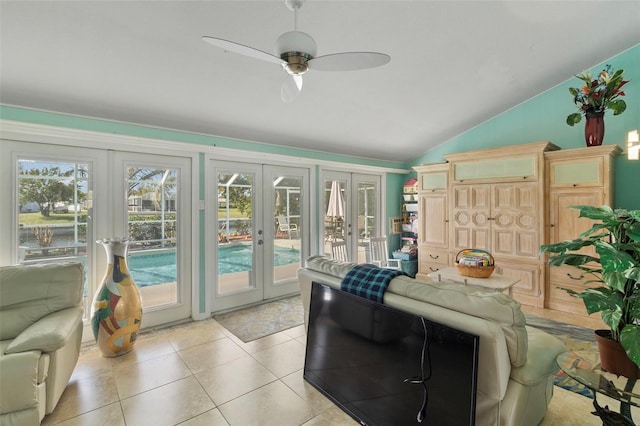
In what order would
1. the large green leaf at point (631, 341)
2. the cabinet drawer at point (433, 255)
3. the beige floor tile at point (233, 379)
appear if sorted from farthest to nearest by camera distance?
1. the cabinet drawer at point (433, 255)
2. the beige floor tile at point (233, 379)
3. the large green leaf at point (631, 341)

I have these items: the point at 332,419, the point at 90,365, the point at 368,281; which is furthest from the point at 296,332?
the point at 90,365

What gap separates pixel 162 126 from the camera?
10.5ft

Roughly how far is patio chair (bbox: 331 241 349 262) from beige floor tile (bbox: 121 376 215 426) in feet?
8.92

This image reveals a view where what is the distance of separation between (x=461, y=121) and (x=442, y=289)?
3697 mm

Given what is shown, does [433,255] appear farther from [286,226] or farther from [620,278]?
[620,278]

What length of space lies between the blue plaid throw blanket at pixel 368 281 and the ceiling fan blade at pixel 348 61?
1299 millimetres

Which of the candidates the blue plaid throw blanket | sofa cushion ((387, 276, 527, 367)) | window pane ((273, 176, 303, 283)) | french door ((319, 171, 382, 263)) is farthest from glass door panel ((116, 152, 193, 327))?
sofa cushion ((387, 276, 527, 367))

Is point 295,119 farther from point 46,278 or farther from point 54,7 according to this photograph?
point 46,278

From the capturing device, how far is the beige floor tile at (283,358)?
2441mm

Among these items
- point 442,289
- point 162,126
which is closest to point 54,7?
point 162,126

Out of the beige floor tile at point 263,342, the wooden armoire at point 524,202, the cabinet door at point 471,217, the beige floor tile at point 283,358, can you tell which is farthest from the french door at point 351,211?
the beige floor tile at point 283,358

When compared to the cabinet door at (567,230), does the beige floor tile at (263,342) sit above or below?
below

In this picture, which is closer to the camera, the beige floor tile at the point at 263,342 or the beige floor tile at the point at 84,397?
the beige floor tile at the point at 84,397

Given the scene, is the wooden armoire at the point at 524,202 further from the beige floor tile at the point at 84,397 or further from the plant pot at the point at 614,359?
the beige floor tile at the point at 84,397
